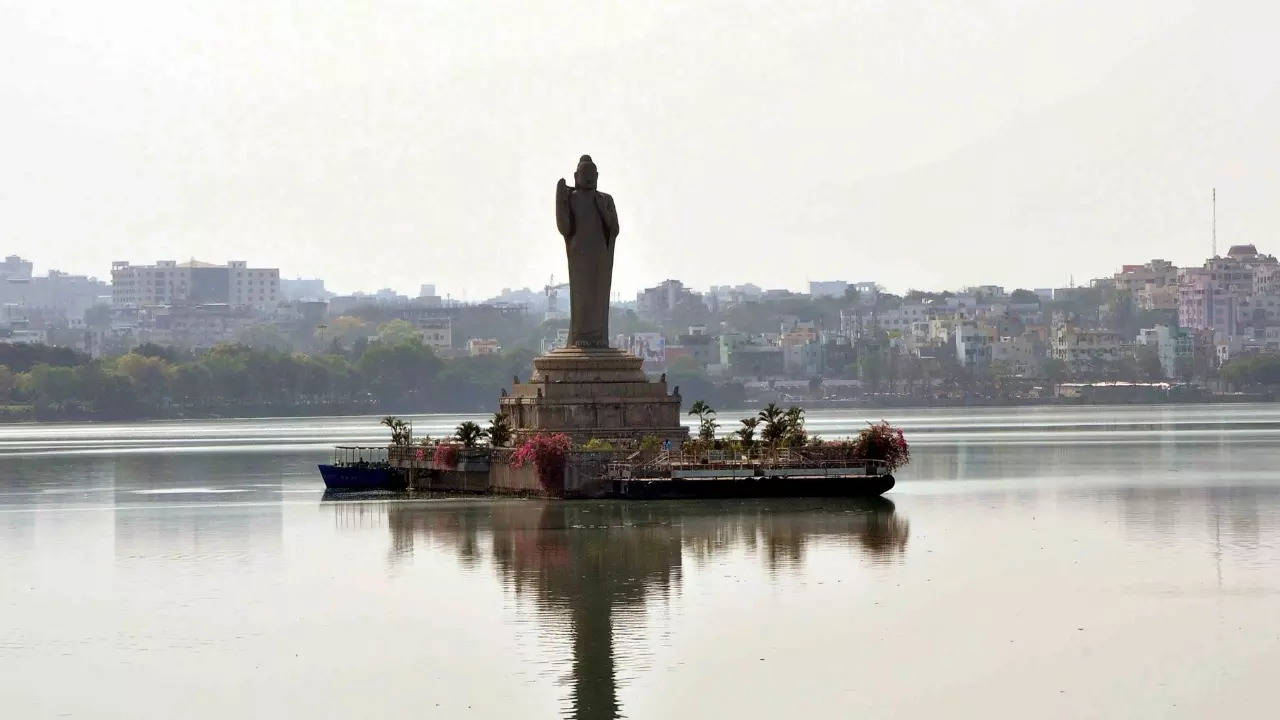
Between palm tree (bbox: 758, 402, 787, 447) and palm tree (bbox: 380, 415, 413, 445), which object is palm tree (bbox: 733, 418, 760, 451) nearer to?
palm tree (bbox: 758, 402, 787, 447)

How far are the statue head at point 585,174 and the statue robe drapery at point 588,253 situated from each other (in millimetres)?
193

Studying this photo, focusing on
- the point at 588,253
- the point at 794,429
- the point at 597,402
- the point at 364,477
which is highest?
the point at 588,253

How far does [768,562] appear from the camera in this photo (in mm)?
44781

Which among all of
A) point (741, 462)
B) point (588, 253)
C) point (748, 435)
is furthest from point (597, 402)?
point (741, 462)

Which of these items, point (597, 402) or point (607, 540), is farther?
point (597, 402)

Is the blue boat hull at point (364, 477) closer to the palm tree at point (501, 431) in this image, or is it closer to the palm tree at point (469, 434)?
the palm tree at point (469, 434)

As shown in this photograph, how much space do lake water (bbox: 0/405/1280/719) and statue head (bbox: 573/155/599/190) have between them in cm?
890

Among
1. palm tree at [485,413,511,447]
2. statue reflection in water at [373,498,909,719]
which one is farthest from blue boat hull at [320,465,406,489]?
statue reflection in water at [373,498,909,719]

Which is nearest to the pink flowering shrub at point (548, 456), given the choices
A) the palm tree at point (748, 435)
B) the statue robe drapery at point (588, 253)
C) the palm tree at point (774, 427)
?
the palm tree at point (748, 435)

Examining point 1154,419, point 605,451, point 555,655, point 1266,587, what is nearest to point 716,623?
point 555,655

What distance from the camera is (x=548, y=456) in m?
60.3

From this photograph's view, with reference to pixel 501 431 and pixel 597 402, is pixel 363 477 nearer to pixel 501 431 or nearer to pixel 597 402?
pixel 501 431

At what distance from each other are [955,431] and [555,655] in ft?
370

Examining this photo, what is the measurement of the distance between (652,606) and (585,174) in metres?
28.1
